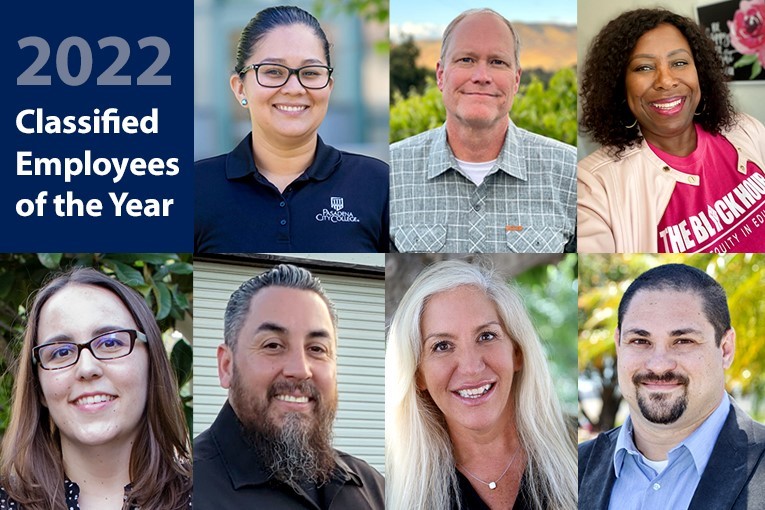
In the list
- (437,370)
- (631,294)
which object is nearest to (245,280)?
(437,370)

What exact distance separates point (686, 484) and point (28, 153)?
3038 millimetres

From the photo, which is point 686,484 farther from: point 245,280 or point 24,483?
point 24,483

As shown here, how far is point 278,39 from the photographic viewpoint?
16.1ft

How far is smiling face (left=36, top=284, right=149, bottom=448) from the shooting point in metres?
4.82

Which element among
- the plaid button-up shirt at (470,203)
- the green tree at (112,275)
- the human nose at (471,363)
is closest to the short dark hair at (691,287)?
the plaid button-up shirt at (470,203)

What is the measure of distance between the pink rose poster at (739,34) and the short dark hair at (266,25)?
168 cm

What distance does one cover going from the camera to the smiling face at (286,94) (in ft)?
16.1

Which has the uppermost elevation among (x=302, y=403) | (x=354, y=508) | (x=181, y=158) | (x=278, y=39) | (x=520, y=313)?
(x=278, y=39)

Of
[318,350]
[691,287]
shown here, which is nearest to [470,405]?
[318,350]

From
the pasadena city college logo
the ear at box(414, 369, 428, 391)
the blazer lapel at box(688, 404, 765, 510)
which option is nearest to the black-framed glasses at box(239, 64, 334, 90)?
the pasadena city college logo

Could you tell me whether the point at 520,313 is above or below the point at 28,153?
below

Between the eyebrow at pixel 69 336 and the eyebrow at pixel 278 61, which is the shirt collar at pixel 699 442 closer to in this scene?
the eyebrow at pixel 278 61

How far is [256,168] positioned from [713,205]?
1944 millimetres

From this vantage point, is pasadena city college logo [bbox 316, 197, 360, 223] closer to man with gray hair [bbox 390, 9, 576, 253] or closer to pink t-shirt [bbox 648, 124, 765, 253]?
man with gray hair [bbox 390, 9, 576, 253]
